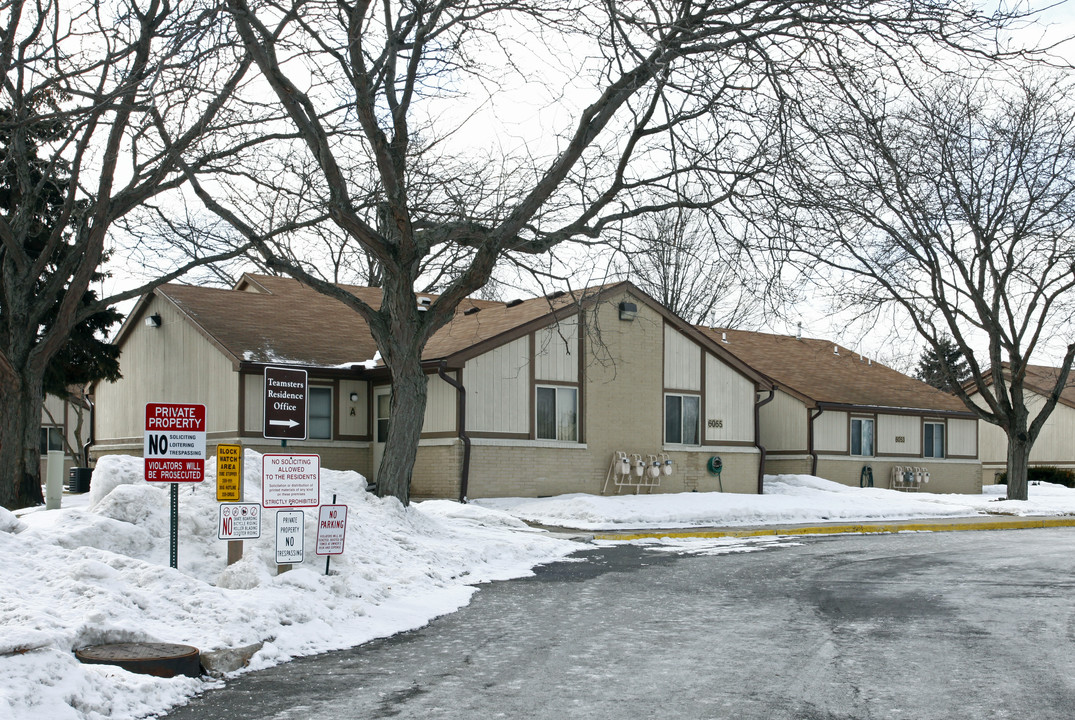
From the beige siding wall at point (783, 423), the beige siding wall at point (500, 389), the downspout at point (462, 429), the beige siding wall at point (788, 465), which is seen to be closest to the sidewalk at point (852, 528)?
the downspout at point (462, 429)

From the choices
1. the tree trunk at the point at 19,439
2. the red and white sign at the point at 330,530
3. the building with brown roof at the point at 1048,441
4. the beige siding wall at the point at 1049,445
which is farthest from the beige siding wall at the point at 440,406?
the beige siding wall at the point at 1049,445

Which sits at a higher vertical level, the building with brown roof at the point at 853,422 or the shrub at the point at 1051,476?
the building with brown roof at the point at 853,422

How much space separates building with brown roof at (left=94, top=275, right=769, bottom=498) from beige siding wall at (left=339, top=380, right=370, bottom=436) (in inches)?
1.2

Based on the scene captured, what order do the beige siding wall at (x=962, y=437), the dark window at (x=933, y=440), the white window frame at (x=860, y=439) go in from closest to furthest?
the white window frame at (x=860, y=439) < the dark window at (x=933, y=440) < the beige siding wall at (x=962, y=437)

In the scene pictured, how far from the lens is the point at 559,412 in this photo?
28.0m

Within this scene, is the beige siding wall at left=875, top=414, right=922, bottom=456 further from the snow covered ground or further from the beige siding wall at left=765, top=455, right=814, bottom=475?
the snow covered ground

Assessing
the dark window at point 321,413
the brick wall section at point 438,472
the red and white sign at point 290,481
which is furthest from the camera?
the dark window at point 321,413

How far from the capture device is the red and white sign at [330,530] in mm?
11664

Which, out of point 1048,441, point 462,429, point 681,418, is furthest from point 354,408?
point 1048,441

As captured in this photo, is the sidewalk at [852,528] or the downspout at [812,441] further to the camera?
the downspout at [812,441]

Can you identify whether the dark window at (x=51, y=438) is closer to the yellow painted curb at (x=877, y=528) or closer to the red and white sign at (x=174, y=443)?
the yellow painted curb at (x=877, y=528)

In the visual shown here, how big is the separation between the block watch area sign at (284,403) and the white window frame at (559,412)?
14.7m

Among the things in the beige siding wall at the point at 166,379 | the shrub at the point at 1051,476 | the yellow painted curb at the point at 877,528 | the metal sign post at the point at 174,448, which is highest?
the beige siding wall at the point at 166,379

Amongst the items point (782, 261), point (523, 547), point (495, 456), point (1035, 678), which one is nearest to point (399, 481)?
point (523, 547)
